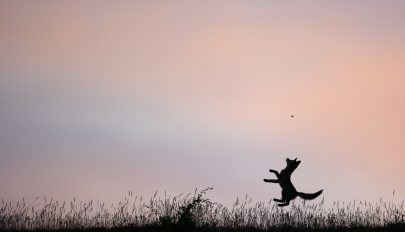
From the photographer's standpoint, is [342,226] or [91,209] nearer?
[342,226]

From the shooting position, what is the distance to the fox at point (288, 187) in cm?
1549

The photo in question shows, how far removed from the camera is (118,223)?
48.1 feet

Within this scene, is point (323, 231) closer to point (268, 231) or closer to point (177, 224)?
point (268, 231)

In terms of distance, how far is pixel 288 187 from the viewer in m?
15.6

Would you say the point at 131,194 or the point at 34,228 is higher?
the point at 131,194

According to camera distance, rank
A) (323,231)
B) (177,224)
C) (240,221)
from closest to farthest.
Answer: (177,224)
(323,231)
(240,221)

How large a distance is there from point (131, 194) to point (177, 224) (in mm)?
4120

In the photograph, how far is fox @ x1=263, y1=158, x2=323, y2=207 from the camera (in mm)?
15492

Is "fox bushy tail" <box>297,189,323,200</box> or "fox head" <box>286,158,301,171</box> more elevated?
"fox head" <box>286,158,301,171</box>

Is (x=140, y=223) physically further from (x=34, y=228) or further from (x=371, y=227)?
(x=371, y=227)

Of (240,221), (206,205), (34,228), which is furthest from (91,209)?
(240,221)

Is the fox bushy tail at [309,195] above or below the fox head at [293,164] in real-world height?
below

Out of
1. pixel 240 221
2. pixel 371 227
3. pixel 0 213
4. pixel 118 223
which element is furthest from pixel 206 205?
pixel 0 213

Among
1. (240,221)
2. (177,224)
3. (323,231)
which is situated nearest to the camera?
(177,224)
